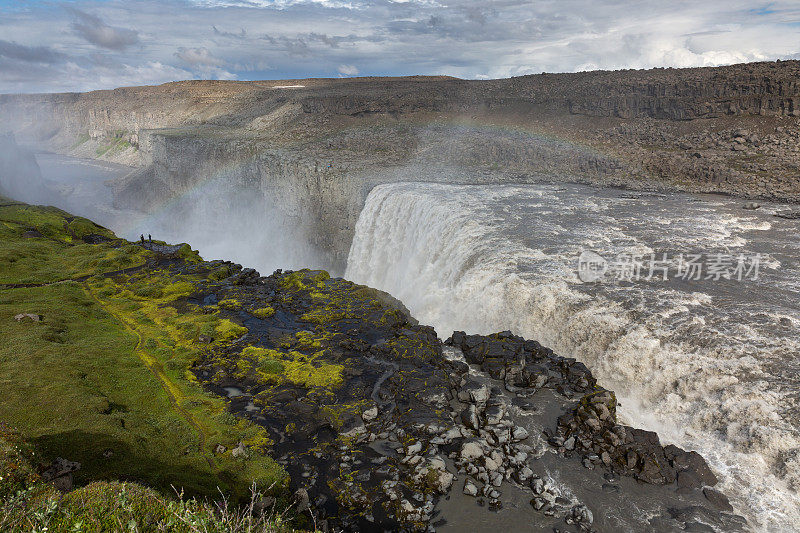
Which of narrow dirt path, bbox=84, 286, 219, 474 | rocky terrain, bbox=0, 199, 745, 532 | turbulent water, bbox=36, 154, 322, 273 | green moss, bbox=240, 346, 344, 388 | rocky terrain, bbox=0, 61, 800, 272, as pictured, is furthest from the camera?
turbulent water, bbox=36, 154, 322, 273

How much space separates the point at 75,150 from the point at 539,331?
188m

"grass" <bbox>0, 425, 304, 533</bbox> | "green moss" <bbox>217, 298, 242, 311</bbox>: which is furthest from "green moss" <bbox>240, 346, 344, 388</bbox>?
"grass" <bbox>0, 425, 304, 533</bbox>

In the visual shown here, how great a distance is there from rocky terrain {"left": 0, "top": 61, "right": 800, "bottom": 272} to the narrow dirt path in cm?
2375

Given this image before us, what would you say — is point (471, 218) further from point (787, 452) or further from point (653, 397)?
point (787, 452)

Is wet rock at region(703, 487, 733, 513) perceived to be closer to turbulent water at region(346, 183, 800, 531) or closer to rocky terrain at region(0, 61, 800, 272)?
turbulent water at region(346, 183, 800, 531)

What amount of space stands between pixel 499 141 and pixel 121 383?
4515 cm

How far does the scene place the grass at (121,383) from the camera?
529 inches

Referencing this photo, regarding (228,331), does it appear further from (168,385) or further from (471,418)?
(471,418)

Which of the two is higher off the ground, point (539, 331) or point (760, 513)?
point (539, 331)

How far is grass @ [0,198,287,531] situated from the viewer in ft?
44.1

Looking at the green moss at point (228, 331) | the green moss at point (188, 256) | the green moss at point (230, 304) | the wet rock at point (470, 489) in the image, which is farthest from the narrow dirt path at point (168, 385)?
the green moss at point (188, 256)

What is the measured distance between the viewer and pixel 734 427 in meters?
13.7

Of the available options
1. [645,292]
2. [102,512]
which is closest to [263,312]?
[102,512]

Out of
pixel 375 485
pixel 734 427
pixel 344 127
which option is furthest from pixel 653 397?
pixel 344 127
